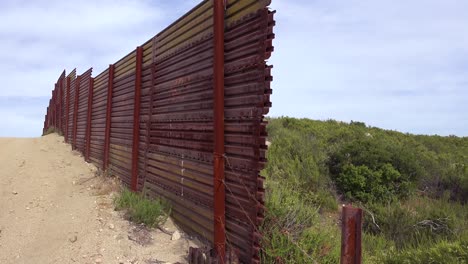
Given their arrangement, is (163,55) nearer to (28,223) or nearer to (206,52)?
(206,52)

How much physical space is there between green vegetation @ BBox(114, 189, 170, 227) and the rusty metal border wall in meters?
0.19

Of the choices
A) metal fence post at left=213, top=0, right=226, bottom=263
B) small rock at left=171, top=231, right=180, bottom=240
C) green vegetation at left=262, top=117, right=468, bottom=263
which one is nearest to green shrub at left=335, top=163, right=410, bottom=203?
green vegetation at left=262, top=117, right=468, bottom=263

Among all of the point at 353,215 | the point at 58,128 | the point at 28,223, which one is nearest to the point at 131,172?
the point at 28,223

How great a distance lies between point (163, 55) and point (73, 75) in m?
11.8

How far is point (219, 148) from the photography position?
450cm

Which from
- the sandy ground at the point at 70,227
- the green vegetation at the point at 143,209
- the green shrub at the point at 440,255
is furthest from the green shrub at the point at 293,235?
the green vegetation at the point at 143,209

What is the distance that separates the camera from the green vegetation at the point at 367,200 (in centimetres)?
439

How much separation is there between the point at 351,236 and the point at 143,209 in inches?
162

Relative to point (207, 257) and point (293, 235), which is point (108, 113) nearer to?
point (207, 257)

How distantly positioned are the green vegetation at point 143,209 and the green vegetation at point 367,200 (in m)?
1.65

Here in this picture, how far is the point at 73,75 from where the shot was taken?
16891 millimetres

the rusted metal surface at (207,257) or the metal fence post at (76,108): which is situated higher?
the metal fence post at (76,108)

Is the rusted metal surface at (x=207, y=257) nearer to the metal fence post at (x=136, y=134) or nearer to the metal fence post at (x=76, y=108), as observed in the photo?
the metal fence post at (x=136, y=134)

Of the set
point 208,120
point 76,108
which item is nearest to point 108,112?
point 208,120
